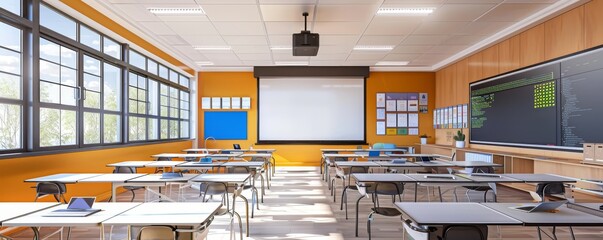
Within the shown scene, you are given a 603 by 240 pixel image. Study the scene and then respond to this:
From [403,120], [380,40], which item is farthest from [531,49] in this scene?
[403,120]

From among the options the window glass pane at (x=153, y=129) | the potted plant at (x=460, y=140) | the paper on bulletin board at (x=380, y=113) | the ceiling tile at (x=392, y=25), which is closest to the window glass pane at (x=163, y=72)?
the window glass pane at (x=153, y=129)

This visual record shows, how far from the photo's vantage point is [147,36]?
7.75 metres

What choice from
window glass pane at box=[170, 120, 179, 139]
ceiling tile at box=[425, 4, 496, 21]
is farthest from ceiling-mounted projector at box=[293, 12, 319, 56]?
window glass pane at box=[170, 120, 179, 139]

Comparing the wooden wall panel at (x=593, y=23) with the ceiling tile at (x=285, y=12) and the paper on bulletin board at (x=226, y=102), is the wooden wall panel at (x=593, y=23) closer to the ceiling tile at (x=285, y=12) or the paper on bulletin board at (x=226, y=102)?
the ceiling tile at (x=285, y=12)

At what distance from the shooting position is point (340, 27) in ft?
23.3

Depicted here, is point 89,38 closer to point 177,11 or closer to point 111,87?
point 111,87

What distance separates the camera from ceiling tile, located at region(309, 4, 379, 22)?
5934 mm

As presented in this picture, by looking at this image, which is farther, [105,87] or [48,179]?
[105,87]

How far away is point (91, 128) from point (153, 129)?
2.64 meters

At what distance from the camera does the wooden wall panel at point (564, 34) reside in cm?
557

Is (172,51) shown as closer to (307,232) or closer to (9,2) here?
(9,2)

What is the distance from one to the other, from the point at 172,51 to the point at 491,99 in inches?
307

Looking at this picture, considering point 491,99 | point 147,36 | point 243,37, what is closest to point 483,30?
point 491,99

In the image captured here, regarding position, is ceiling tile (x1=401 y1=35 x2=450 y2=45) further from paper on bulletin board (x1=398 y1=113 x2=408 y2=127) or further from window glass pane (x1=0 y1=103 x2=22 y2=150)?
window glass pane (x1=0 y1=103 x2=22 y2=150)
